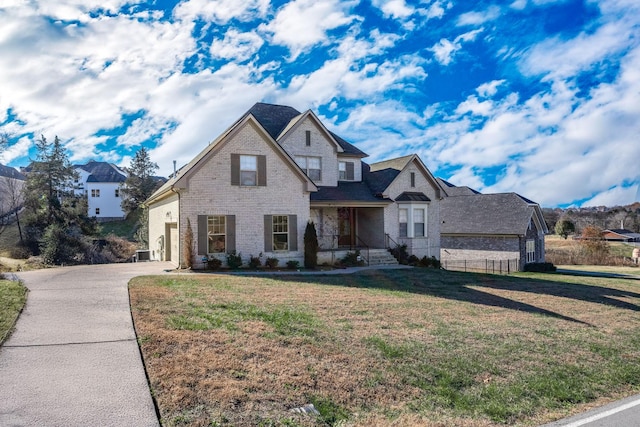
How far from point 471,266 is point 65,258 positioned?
29.9 m

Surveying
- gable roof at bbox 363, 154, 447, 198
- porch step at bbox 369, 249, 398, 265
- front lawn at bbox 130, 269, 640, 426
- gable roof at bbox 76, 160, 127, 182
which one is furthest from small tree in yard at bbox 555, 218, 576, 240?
gable roof at bbox 76, 160, 127, 182

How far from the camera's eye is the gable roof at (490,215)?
31891 mm

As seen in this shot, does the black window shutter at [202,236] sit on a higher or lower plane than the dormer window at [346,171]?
lower

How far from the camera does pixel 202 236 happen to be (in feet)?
59.9

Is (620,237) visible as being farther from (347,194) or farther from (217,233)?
(217,233)

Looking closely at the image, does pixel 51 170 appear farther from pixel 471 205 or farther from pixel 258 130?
pixel 471 205

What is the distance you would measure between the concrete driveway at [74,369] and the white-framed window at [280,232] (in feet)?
32.7

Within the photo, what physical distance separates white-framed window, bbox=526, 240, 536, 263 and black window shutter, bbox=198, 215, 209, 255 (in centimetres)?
2473

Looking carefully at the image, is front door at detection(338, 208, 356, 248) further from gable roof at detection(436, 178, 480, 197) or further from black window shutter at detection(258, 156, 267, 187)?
gable roof at detection(436, 178, 480, 197)

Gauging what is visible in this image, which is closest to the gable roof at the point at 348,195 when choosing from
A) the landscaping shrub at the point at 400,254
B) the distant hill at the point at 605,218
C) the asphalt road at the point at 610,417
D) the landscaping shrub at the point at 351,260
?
the landscaping shrub at the point at 400,254

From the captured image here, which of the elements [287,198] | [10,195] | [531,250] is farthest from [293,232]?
[10,195]

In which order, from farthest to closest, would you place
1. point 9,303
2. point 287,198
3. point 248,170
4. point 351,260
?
point 351,260, point 287,198, point 248,170, point 9,303

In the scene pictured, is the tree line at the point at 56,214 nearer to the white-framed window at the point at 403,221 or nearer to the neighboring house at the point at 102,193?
the neighboring house at the point at 102,193

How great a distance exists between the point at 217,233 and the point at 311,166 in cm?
779
